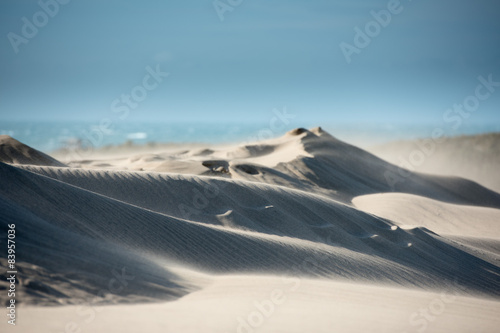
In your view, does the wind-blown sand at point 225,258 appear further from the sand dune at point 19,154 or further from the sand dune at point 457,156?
the sand dune at point 457,156

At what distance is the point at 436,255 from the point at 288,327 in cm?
408

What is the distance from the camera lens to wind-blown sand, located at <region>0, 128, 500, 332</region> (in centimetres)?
297

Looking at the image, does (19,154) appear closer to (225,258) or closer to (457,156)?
(225,258)

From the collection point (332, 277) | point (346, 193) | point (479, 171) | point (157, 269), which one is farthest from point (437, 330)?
point (479, 171)

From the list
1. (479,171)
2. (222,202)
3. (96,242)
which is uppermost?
(479,171)

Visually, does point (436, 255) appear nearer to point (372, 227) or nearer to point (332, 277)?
point (372, 227)

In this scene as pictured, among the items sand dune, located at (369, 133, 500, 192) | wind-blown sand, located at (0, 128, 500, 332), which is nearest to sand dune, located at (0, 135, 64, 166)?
wind-blown sand, located at (0, 128, 500, 332)

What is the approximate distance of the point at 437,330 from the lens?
9.79ft

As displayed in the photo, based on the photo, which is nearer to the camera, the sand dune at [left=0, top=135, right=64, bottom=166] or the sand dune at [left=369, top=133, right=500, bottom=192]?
the sand dune at [left=0, top=135, right=64, bottom=166]

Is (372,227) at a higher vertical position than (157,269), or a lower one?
higher

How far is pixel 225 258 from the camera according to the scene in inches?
187

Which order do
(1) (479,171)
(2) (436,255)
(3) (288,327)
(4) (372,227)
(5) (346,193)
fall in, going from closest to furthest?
(3) (288,327) < (2) (436,255) < (4) (372,227) < (5) (346,193) < (1) (479,171)

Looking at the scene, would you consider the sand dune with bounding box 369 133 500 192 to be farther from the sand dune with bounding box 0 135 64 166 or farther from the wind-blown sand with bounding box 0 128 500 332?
the sand dune with bounding box 0 135 64 166

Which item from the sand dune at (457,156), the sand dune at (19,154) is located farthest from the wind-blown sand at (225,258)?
the sand dune at (457,156)
